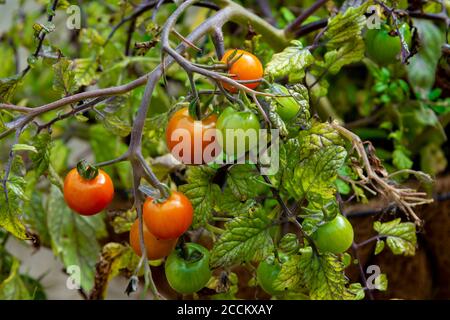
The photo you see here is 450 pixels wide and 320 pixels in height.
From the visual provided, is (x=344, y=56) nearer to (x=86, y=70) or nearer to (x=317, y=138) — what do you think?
(x=317, y=138)

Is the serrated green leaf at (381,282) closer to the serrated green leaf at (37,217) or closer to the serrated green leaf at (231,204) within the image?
the serrated green leaf at (231,204)

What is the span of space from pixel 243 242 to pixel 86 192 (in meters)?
0.12

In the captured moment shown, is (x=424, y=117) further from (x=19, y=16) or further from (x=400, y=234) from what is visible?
(x=19, y=16)

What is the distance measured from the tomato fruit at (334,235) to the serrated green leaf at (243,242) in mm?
40

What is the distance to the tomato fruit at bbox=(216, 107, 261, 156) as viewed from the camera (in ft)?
1.18

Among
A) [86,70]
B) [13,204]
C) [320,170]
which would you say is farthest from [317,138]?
[86,70]

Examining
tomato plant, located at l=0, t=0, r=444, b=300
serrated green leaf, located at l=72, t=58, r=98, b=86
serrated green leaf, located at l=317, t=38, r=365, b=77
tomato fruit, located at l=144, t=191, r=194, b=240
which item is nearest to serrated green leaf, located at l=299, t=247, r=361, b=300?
tomato plant, located at l=0, t=0, r=444, b=300

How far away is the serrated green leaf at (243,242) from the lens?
1.39 feet

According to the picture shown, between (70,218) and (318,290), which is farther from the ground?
(318,290)

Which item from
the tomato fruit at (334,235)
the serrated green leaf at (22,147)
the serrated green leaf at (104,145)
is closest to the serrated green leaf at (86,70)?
the serrated green leaf at (104,145)

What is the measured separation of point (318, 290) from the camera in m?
0.44

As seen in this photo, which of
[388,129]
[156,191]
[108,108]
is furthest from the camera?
[388,129]
